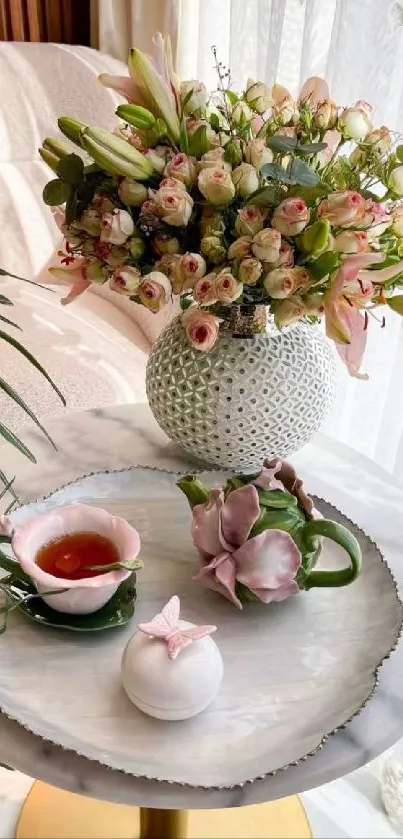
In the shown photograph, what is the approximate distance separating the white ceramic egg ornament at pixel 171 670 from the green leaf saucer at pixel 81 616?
0.06m

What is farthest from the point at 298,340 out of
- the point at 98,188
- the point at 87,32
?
the point at 87,32

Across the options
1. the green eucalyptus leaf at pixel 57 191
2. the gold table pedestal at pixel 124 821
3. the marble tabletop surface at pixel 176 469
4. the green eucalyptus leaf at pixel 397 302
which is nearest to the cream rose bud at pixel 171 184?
the green eucalyptus leaf at pixel 57 191

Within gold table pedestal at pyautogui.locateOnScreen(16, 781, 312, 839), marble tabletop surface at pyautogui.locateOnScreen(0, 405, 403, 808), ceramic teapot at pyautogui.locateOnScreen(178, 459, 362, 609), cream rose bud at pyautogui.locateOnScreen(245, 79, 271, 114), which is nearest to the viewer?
marble tabletop surface at pyautogui.locateOnScreen(0, 405, 403, 808)

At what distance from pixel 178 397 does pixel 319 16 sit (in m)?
0.74

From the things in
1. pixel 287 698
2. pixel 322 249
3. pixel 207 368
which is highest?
pixel 322 249

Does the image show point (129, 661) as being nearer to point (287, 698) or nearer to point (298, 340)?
point (287, 698)

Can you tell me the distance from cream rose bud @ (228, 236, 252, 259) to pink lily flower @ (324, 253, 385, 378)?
8cm

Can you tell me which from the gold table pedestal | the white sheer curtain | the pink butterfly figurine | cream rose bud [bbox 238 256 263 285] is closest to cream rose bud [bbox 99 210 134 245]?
cream rose bud [bbox 238 256 263 285]

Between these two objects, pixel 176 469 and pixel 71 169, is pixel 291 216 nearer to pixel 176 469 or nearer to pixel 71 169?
pixel 71 169

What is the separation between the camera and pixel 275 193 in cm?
69

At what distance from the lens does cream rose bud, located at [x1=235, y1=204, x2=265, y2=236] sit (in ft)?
2.25

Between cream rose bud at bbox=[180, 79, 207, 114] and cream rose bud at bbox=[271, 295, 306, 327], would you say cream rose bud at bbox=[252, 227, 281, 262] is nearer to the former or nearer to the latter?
cream rose bud at bbox=[271, 295, 306, 327]

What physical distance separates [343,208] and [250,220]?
77 mm

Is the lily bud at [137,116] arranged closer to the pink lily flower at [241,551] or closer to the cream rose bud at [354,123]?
the cream rose bud at [354,123]
